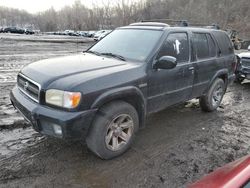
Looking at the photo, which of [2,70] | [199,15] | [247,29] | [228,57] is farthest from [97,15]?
[228,57]

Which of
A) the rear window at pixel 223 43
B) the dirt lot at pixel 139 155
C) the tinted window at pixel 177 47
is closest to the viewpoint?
the dirt lot at pixel 139 155

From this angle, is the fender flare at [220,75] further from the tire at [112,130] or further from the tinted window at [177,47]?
the tire at [112,130]

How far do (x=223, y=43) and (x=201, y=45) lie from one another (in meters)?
1.01

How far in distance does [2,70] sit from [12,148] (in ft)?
25.7

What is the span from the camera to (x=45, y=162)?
396 centimetres

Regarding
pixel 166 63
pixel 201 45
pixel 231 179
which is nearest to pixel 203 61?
pixel 201 45

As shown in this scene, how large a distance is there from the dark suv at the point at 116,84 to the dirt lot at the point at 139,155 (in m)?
0.35

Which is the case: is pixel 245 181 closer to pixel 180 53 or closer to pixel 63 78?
pixel 63 78

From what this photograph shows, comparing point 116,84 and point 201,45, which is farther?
point 201,45

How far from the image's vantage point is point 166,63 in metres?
4.27

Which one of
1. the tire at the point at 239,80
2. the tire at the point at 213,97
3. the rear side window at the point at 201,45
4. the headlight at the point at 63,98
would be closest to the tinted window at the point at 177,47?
the rear side window at the point at 201,45

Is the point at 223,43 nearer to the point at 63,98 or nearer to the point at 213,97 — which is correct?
the point at 213,97

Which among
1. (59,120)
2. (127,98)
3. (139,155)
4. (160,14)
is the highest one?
(160,14)

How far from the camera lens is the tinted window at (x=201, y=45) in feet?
18.0
